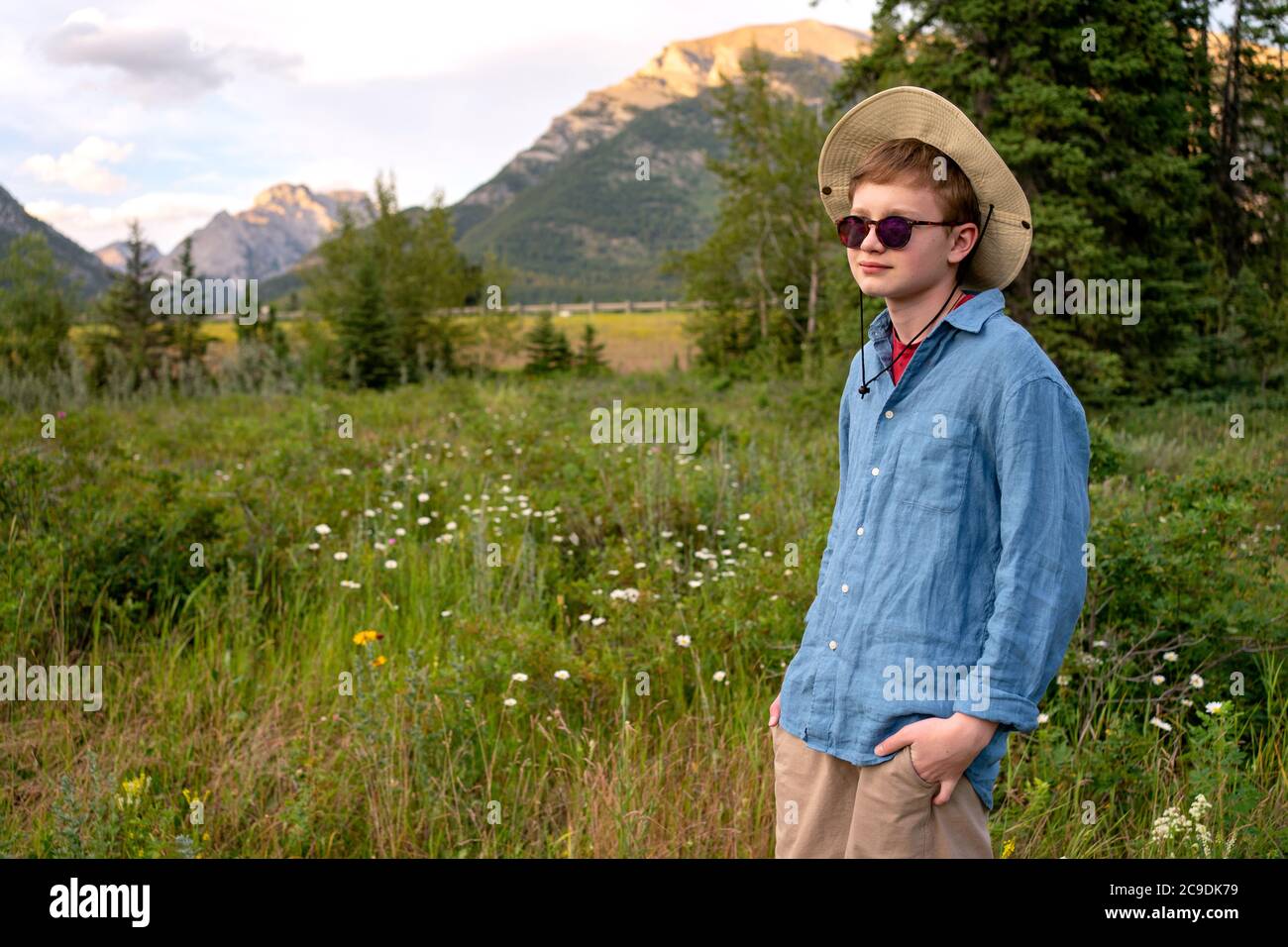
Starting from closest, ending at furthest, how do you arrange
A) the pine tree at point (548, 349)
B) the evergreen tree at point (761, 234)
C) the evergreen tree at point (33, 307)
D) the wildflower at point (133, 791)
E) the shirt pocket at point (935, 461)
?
the shirt pocket at point (935, 461), the wildflower at point (133, 791), the evergreen tree at point (33, 307), the evergreen tree at point (761, 234), the pine tree at point (548, 349)

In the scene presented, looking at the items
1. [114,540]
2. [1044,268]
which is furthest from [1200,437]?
[114,540]

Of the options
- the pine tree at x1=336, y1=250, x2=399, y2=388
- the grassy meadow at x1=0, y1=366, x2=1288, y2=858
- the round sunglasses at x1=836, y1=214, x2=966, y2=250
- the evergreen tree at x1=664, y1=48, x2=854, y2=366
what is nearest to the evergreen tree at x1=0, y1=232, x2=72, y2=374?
the pine tree at x1=336, y1=250, x2=399, y2=388

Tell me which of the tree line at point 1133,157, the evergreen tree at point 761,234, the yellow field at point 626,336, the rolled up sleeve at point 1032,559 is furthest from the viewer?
the yellow field at point 626,336

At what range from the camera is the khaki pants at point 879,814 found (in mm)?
1830

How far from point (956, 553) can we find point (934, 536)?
0.05 m

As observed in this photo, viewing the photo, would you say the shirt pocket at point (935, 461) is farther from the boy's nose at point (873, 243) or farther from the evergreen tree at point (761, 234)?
the evergreen tree at point (761, 234)

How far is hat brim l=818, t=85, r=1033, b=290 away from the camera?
6.56 ft

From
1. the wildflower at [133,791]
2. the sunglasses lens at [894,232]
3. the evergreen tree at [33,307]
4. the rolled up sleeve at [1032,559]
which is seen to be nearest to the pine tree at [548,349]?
the evergreen tree at [33,307]

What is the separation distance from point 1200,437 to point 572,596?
9.47 m

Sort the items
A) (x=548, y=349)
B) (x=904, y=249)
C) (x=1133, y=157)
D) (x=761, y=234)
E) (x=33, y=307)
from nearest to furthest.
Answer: (x=904, y=249), (x=1133, y=157), (x=33, y=307), (x=761, y=234), (x=548, y=349)

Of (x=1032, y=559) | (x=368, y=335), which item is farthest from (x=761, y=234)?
(x=1032, y=559)

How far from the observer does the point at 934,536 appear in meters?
1.89

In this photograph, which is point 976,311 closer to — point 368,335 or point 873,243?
point 873,243

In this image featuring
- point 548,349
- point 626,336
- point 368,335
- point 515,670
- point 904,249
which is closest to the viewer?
point 904,249
